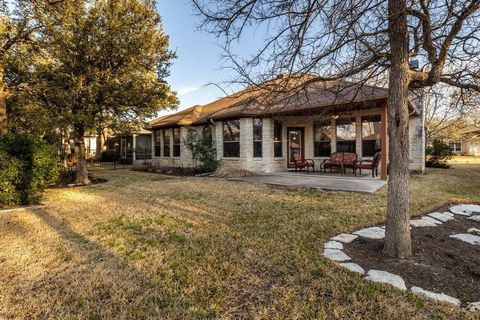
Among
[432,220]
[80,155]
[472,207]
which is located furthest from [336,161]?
[80,155]

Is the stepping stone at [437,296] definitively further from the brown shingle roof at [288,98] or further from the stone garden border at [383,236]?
the brown shingle roof at [288,98]

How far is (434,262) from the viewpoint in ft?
10.4

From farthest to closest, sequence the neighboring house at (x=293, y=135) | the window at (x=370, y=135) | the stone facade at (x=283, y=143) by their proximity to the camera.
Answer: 1. the stone facade at (x=283, y=143)
2. the neighboring house at (x=293, y=135)
3. the window at (x=370, y=135)

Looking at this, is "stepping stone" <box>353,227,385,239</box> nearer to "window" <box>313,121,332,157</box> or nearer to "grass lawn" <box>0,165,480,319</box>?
"grass lawn" <box>0,165,480,319</box>

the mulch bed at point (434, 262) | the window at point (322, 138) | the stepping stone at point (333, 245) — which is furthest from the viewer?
the window at point (322, 138)

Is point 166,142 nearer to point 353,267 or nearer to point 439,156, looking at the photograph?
point 353,267

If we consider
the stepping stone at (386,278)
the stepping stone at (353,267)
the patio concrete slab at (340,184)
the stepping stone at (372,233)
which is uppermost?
the patio concrete slab at (340,184)

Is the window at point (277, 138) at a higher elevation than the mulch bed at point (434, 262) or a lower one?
higher

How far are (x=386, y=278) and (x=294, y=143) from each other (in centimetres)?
1145

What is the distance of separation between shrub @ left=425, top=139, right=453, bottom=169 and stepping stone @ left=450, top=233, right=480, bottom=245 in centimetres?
1666

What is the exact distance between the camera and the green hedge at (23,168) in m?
6.09

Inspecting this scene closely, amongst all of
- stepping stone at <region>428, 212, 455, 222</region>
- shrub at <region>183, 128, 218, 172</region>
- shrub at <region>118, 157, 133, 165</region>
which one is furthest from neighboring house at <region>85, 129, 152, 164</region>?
stepping stone at <region>428, 212, 455, 222</region>

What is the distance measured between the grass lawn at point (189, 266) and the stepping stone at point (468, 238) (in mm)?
1198

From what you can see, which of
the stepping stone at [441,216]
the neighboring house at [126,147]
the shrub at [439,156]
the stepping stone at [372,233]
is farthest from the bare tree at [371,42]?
the neighboring house at [126,147]
